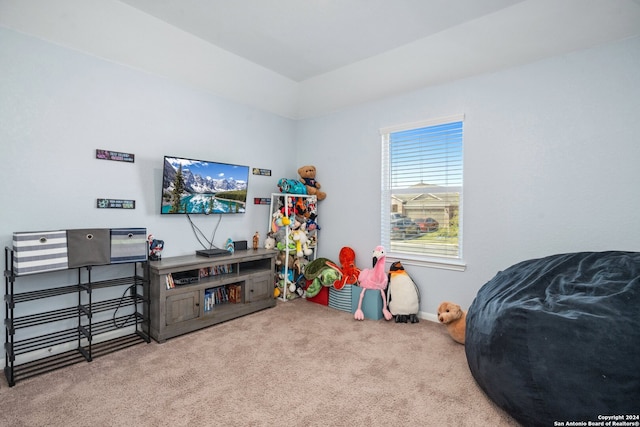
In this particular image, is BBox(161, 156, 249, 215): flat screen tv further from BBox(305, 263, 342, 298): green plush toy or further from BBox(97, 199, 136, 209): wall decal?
BBox(305, 263, 342, 298): green plush toy

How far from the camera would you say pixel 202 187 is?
3.30 meters

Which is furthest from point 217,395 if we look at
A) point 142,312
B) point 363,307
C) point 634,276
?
point 634,276

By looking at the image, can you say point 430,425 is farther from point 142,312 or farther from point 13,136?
point 13,136

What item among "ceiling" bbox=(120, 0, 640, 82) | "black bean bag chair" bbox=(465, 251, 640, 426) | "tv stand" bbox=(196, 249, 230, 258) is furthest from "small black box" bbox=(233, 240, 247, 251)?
"black bean bag chair" bbox=(465, 251, 640, 426)

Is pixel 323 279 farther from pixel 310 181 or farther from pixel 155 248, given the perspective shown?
pixel 155 248

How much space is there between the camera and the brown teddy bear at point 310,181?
4.26 m

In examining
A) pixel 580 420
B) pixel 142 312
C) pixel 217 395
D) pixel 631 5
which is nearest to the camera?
pixel 580 420

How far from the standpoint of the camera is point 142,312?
304cm

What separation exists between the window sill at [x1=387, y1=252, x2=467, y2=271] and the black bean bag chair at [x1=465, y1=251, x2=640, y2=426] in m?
1.06

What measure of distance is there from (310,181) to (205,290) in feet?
6.37

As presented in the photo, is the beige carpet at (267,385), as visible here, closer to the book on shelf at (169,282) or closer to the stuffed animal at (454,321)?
the stuffed animal at (454,321)

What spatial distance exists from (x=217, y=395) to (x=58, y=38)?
9.70 feet

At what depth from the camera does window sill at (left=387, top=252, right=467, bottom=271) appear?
3206mm

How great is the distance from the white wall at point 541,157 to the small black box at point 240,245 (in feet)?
6.50
